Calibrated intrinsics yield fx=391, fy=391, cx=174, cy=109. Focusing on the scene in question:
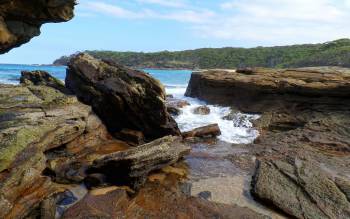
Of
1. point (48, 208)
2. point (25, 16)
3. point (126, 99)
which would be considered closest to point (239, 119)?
point (126, 99)

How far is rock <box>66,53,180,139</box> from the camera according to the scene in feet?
50.0

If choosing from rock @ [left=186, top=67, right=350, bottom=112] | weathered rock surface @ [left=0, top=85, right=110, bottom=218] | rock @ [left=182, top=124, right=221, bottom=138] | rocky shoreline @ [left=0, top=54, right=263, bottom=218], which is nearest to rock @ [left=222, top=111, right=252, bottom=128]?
rock @ [left=186, top=67, right=350, bottom=112]

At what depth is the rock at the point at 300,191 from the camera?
924 centimetres

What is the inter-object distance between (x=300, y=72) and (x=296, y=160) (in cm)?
1028

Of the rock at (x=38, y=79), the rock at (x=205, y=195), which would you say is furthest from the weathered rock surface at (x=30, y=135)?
the rock at (x=38, y=79)

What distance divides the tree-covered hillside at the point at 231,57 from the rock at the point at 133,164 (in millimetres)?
90907

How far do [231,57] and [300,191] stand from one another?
129729 mm

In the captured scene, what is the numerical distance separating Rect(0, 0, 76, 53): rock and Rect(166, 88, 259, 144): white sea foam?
30.5ft

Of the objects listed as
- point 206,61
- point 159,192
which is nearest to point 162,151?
point 159,192

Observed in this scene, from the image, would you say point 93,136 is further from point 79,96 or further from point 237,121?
point 237,121

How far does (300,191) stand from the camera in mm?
10086

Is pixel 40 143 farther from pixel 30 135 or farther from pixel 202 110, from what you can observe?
pixel 202 110

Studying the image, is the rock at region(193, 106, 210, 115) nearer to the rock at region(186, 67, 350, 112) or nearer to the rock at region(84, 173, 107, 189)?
the rock at region(186, 67, 350, 112)

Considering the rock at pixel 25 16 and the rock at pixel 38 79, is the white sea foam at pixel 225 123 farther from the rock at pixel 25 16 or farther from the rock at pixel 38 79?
the rock at pixel 25 16
